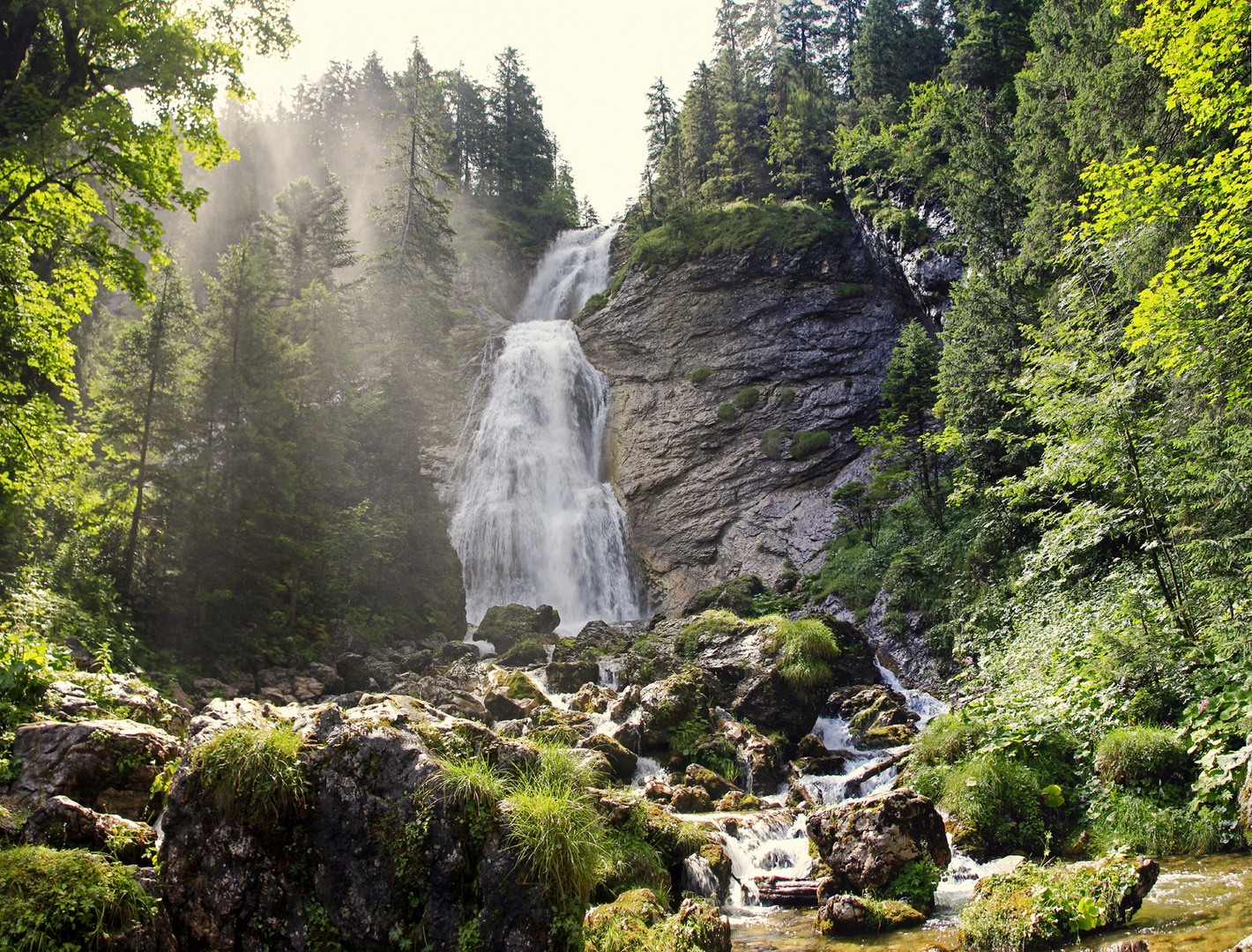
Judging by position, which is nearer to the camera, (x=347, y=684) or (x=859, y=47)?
(x=347, y=684)

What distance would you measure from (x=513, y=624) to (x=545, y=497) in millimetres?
7368

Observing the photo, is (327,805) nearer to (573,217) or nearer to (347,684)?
(347,684)

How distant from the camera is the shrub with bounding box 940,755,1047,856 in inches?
280

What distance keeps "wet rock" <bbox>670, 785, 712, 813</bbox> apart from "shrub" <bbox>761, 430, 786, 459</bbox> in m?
17.8

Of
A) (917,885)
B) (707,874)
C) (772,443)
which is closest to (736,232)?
(772,443)

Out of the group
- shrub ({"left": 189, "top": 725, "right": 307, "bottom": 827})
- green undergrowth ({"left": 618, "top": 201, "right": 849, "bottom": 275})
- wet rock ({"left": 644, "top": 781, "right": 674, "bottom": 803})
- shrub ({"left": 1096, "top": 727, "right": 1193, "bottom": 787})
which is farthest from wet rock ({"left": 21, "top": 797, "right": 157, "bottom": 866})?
green undergrowth ({"left": 618, "top": 201, "right": 849, "bottom": 275})

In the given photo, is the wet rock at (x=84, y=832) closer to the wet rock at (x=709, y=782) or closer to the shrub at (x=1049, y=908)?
the shrub at (x=1049, y=908)

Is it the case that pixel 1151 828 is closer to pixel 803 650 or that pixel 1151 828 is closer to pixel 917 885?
pixel 917 885

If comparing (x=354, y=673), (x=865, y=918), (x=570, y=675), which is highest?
(x=354, y=673)

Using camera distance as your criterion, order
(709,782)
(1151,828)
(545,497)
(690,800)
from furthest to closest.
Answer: (545,497) < (709,782) < (690,800) < (1151,828)

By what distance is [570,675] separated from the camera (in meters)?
14.8

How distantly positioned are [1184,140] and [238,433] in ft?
71.4

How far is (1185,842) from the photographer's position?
20.4ft

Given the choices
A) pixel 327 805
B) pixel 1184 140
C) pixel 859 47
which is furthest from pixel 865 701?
pixel 859 47
